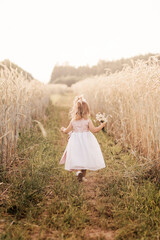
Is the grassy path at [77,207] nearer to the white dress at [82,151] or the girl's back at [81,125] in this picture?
the white dress at [82,151]

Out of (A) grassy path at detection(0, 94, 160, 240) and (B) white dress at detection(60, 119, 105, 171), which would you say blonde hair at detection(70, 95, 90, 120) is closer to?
(B) white dress at detection(60, 119, 105, 171)

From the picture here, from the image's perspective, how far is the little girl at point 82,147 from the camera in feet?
11.7

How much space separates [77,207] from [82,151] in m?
0.96

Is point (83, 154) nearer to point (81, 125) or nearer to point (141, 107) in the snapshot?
point (81, 125)

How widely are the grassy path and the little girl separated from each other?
217 millimetres

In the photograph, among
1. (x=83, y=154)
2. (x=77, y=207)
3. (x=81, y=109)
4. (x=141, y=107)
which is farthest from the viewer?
(x=141, y=107)

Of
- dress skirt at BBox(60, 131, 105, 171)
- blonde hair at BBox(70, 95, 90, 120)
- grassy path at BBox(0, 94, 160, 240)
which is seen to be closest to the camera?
grassy path at BBox(0, 94, 160, 240)

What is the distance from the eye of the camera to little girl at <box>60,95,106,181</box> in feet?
11.7

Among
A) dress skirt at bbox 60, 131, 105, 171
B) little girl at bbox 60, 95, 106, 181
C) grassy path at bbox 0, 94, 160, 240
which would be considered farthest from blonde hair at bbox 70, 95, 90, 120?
grassy path at bbox 0, 94, 160, 240

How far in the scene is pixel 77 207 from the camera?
281 centimetres

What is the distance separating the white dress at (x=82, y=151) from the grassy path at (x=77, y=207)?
234 millimetres

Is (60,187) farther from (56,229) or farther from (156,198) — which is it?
(156,198)

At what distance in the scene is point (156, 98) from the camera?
3.84m

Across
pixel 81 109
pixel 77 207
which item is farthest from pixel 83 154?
pixel 77 207
